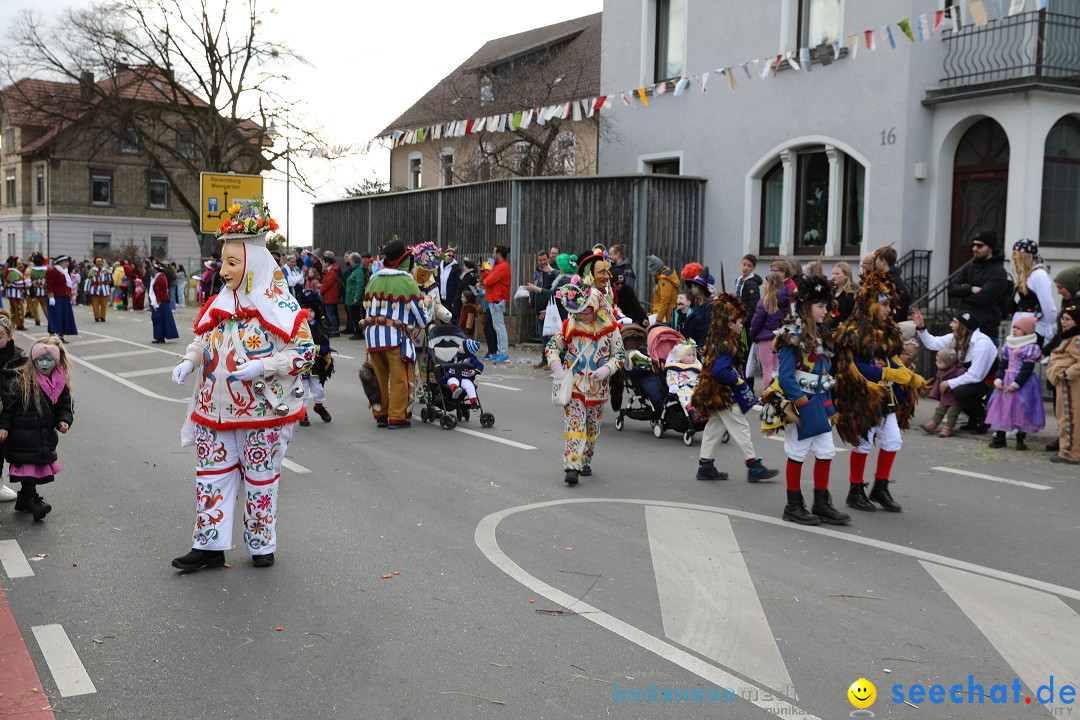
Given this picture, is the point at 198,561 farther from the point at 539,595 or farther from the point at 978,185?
the point at 978,185

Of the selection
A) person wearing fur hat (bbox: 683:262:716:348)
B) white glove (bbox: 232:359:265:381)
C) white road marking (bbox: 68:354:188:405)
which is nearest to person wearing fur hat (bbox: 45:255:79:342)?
white road marking (bbox: 68:354:188:405)

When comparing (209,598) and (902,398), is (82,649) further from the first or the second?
(902,398)

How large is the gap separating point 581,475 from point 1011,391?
4921 mm

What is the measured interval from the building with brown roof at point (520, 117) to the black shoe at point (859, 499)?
1488 centimetres

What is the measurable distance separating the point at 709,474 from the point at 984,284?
4720 millimetres

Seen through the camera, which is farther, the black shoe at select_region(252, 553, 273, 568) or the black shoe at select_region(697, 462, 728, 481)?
the black shoe at select_region(697, 462, 728, 481)

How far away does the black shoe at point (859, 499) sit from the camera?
26.0ft

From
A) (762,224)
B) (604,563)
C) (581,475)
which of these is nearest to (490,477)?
(581,475)

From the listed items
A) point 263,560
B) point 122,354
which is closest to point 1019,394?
point 263,560

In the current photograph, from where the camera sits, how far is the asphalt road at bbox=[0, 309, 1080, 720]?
14.8 feet

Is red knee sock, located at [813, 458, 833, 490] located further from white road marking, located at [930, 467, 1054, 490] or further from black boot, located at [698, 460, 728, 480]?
white road marking, located at [930, 467, 1054, 490]

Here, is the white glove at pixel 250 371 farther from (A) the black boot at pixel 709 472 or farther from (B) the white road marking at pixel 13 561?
(A) the black boot at pixel 709 472

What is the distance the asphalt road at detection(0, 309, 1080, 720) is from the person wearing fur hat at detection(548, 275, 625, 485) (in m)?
0.40

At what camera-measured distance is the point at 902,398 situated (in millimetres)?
7852
